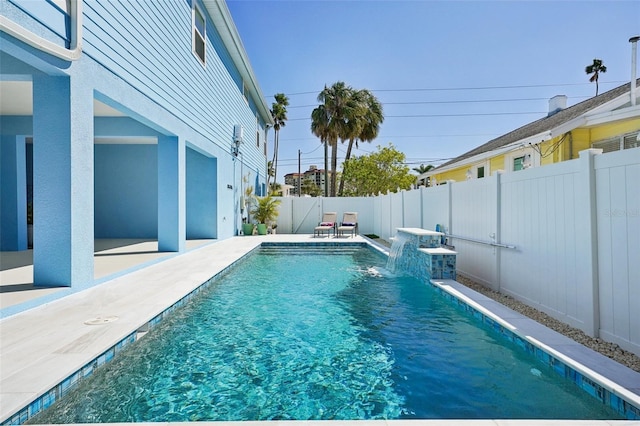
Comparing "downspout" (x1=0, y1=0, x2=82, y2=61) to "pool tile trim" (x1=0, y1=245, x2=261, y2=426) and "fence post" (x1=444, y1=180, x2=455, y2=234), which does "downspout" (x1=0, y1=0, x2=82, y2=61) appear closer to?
"pool tile trim" (x1=0, y1=245, x2=261, y2=426)

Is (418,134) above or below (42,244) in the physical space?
above

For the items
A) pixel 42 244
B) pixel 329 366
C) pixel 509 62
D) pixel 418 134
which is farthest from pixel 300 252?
pixel 418 134

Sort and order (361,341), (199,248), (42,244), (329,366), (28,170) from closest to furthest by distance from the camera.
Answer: (329,366)
(361,341)
(42,244)
(199,248)
(28,170)

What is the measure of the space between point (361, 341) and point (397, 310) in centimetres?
135

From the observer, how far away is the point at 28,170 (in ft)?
34.2

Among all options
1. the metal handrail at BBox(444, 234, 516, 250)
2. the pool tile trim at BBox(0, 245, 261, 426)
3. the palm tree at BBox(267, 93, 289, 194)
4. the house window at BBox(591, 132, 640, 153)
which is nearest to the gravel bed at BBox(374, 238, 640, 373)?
the metal handrail at BBox(444, 234, 516, 250)

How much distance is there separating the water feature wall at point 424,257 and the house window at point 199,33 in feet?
24.0

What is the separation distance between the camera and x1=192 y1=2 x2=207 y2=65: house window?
9.27 metres

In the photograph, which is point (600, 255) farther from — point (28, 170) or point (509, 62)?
point (509, 62)

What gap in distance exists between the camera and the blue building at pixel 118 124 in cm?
457

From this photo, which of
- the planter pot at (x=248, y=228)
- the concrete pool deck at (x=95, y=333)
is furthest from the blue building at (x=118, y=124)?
the concrete pool deck at (x=95, y=333)

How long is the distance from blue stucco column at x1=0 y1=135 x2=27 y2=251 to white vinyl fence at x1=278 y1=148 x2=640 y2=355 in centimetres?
1004

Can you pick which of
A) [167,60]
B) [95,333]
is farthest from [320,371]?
[167,60]

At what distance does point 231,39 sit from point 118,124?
197 inches
